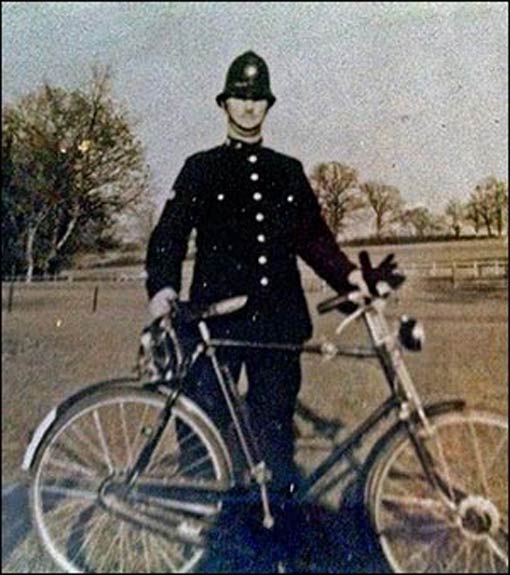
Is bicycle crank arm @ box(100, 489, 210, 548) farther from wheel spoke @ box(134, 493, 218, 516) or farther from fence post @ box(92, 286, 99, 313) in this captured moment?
fence post @ box(92, 286, 99, 313)

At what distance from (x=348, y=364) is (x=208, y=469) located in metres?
0.39

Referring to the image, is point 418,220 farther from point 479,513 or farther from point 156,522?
point 156,522

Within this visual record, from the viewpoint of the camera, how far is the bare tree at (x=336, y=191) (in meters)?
1.67

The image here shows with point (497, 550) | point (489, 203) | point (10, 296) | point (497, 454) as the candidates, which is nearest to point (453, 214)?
point (489, 203)

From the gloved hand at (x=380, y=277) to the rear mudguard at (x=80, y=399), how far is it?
0.46 metres

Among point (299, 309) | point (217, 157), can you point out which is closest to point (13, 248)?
point (217, 157)

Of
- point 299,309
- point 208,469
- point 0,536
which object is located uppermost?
point 299,309

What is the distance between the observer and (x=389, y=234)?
169cm

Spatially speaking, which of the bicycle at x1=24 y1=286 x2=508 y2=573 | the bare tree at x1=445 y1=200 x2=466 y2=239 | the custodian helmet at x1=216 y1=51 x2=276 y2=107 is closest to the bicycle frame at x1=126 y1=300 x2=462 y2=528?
the bicycle at x1=24 y1=286 x2=508 y2=573

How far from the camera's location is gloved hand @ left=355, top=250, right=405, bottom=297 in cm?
167

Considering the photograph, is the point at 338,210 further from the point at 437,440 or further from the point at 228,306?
the point at 437,440

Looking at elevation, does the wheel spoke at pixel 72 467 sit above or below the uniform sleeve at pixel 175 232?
below

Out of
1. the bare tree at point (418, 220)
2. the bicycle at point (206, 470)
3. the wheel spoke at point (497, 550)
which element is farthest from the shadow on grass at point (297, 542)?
the bare tree at point (418, 220)

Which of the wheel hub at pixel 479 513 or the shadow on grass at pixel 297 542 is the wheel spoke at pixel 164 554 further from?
the wheel hub at pixel 479 513
